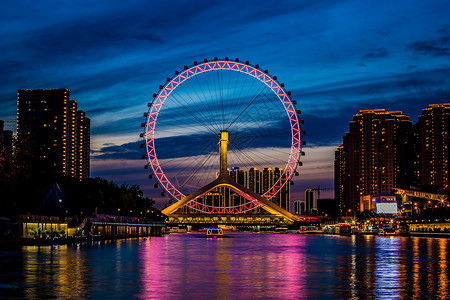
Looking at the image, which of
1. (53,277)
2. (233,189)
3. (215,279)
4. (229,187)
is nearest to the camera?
(53,277)

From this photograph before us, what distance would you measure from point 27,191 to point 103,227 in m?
30.4

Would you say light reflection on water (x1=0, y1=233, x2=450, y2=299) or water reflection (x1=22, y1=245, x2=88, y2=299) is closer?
water reflection (x1=22, y1=245, x2=88, y2=299)

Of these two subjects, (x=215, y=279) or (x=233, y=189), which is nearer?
(x=215, y=279)

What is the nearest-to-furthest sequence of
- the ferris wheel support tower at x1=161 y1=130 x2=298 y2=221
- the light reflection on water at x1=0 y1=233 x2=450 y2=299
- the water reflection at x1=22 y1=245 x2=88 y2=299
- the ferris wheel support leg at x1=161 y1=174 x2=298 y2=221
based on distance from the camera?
1. the water reflection at x1=22 y1=245 x2=88 y2=299
2. the light reflection on water at x1=0 y1=233 x2=450 y2=299
3. the ferris wheel support tower at x1=161 y1=130 x2=298 y2=221
4. the ferris wheel support leg at x1=161 y1=174 x2=298 y2=221

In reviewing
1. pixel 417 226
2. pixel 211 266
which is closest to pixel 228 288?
pixel 211 266

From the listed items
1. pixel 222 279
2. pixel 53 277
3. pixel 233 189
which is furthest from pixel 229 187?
pixel 53 277

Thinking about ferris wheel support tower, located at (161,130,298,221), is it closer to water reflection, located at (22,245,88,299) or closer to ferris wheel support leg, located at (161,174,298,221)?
ferris wheel support leg, located at (161,174,298,221)

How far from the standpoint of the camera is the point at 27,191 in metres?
102

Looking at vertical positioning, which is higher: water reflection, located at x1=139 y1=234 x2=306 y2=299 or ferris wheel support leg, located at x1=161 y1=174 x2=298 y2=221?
ferris wheel support leg, located at x1=161 y1=174 x2=298 y2=221

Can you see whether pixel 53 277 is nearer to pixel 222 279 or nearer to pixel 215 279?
pixel 215 279

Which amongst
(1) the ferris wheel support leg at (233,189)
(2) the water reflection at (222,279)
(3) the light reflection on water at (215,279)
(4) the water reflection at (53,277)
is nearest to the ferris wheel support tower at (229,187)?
(1) the ferris wheel support leg at (233,189)

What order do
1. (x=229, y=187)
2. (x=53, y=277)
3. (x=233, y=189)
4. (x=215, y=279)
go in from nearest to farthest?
(x=53, y=277)
(x=215, y=279)
(x=233, y=189)
(x=229, y=187)

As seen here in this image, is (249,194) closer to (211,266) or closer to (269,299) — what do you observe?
(211,266)

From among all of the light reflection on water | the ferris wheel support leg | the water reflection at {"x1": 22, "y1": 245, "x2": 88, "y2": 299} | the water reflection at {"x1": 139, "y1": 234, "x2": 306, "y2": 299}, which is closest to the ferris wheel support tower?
the ferris wheel support leg
